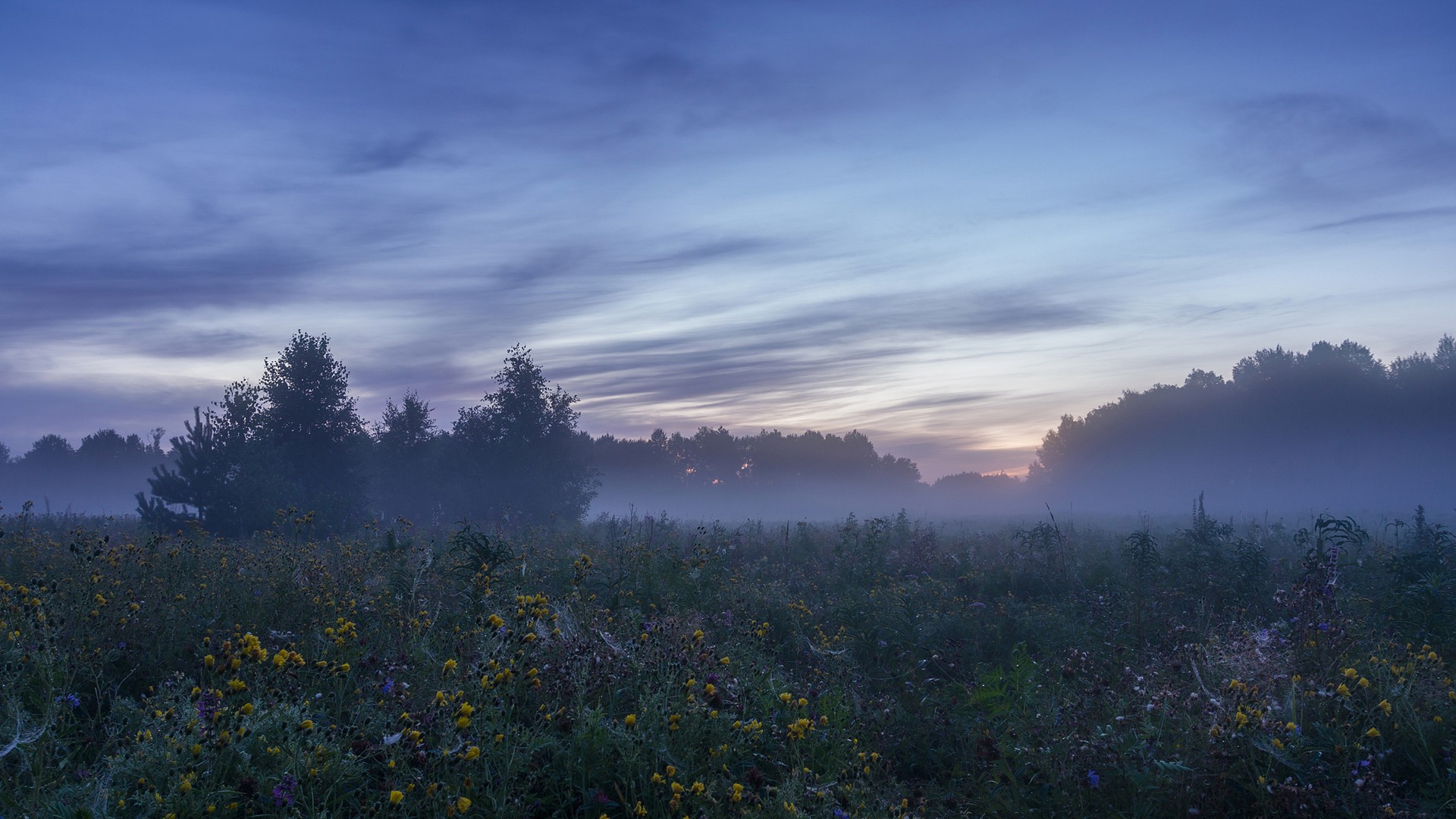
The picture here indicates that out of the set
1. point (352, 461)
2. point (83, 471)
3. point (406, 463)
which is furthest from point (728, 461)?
point (83, 471)

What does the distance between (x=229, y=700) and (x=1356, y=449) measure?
238 feet

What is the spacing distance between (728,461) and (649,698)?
279 feet

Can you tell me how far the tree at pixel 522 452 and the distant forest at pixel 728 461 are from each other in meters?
Answer: 0.08

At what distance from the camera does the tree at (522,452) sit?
111ft

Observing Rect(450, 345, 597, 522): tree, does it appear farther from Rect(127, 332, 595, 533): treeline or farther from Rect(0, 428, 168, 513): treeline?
Rect(0, 428, 168, 513): treeline

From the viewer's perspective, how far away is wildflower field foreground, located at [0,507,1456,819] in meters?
3.26

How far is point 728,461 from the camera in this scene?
291ft

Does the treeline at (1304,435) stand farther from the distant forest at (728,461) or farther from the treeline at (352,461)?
the treeline at (352,461)

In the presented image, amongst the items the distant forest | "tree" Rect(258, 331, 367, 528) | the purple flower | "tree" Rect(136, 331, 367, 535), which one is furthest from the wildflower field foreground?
"tree" Rect(258, 331, 367, 528)

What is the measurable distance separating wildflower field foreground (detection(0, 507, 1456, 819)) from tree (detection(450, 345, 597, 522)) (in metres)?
25.5

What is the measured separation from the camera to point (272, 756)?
3.20m

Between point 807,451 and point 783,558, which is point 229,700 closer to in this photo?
point 783,558

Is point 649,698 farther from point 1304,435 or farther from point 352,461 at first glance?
point 1304,435

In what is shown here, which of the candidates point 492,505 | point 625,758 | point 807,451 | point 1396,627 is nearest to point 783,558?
point 1396,627
